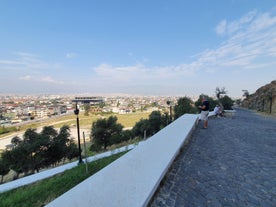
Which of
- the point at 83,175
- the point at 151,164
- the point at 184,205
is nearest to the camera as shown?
the point at 184,205

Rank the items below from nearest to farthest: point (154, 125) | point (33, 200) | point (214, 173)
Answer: point (214, 173) < point (33, 200) < point (154, 125)

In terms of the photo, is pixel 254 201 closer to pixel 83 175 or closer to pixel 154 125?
pixel 83 175

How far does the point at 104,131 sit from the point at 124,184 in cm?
1853

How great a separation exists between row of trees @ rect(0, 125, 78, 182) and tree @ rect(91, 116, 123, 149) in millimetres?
3413

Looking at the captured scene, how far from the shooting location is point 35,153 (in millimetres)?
14555

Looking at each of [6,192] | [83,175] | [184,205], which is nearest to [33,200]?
[83,175]

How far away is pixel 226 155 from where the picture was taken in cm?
331

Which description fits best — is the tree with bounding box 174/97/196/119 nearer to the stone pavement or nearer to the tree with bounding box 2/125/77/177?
the tree with bounding box 2/125/77/177

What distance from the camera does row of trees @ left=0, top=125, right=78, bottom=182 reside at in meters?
13.8

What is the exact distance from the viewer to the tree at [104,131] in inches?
752

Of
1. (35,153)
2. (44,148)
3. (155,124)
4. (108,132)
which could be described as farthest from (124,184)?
(155,124)

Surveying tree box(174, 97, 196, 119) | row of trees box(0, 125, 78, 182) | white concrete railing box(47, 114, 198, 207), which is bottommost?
row of trees box(0, 125, 78, 182)

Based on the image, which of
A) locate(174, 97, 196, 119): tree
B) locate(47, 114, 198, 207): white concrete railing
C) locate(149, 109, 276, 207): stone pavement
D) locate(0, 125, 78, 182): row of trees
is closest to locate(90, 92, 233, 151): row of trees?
locate(174, 97, 196, 119): tree

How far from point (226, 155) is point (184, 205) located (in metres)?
2.14
